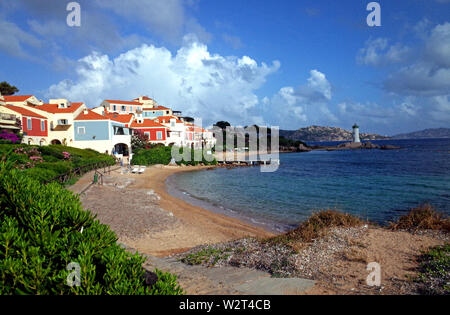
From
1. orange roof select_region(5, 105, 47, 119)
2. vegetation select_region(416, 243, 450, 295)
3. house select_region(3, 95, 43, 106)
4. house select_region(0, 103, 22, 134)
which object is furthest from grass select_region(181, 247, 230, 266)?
house select_region(3, 95, 43, 106)

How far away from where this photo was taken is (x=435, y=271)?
6512 millimetres

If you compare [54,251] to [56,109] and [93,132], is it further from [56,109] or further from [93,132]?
[56,109]

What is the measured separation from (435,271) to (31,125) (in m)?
46.1

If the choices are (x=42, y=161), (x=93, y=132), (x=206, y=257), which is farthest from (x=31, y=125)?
(x=206, y=257)

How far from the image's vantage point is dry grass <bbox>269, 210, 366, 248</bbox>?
9.48 m

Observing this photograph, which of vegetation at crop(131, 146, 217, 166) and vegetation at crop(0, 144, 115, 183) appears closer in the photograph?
vegetation at crop(0, 144, 115, 183)

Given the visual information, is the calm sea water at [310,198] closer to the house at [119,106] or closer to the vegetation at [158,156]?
the vegetation at [158,156]

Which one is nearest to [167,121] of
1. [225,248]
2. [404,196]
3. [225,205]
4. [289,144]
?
[225,205]

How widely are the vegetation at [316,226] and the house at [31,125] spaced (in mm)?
38653

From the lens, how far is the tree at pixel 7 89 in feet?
186

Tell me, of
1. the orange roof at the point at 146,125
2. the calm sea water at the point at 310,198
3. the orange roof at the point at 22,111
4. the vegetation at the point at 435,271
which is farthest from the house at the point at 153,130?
the vegetation at the point at 435,271

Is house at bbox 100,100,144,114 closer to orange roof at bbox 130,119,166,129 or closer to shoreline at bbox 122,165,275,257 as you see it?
orange roof at bbox 130,119,166,129

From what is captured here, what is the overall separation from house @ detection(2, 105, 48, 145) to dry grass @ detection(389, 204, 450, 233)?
4200 cm
